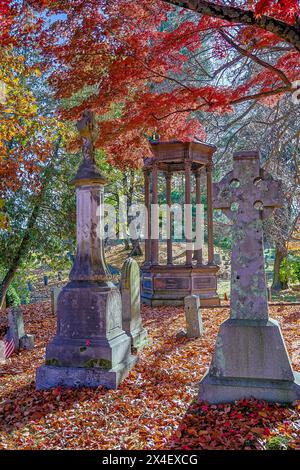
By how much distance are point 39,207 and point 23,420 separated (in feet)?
27.9

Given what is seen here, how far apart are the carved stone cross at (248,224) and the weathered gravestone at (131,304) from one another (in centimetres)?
306

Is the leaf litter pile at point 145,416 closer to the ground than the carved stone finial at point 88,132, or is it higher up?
closer to the ground

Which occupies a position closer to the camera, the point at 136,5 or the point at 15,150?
the point at 136,5

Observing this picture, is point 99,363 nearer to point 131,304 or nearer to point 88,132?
point 131,304

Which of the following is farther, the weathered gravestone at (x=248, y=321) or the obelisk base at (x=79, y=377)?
the obelisk base at (x=79, y=377)

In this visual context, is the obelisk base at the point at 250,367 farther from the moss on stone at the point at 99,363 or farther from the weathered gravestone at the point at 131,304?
the weathered gravestone at the point at 131,304

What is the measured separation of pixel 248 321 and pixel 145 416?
1.55 metres

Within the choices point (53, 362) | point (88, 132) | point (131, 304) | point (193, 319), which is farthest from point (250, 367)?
point (88, 132)

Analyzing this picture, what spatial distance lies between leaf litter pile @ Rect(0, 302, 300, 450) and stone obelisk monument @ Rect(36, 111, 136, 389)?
24 centimetres

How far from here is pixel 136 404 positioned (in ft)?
14.9

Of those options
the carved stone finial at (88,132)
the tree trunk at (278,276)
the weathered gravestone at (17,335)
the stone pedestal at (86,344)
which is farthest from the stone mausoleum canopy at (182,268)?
the tree trunk at (278,276)

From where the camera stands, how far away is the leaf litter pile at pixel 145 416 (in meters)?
3.54

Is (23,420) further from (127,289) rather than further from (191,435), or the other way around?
(127,289)
